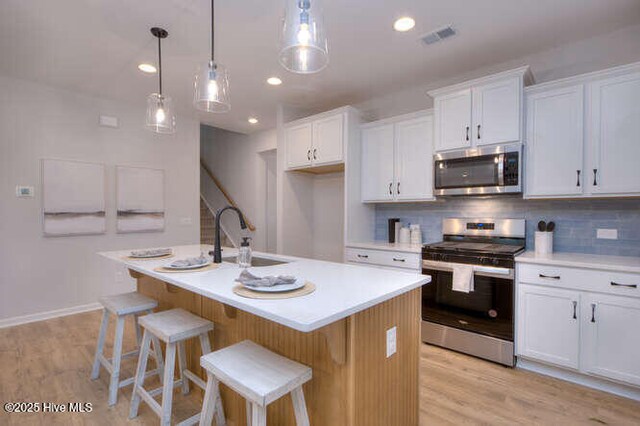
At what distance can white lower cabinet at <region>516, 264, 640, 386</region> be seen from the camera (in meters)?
2.11

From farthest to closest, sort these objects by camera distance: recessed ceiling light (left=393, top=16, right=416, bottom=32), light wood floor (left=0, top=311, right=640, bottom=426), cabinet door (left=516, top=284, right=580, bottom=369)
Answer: recessed ceiling light (left=393, top=16, right=416, bottom=32) < cabinet door (left=516, top=284, right=580, bottom=369) < light wood floor (left=0, top=311, right=640, bottom=426)

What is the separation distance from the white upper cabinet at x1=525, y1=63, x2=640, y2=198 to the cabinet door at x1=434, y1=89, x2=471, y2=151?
47 centimetres

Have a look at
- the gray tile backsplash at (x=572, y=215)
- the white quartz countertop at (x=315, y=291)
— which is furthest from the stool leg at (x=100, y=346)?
the gray tile backsplash at (x=572, y=215)

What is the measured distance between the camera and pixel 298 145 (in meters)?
4.09

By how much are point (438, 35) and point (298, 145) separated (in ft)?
6.59

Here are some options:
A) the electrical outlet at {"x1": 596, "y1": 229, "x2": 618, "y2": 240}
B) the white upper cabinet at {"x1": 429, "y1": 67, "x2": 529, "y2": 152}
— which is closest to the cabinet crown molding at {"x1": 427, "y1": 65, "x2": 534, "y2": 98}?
the white upper cabinet at {"x1": 429, "y1": 67, "x2": 529, "y2": 152}

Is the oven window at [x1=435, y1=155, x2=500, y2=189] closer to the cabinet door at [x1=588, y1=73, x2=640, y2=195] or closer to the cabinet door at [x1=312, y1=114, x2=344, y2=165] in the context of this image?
the cabinet door at [x1=588, y1=73, x2=640, y2=195]

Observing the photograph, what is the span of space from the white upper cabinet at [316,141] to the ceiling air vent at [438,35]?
1181 mm

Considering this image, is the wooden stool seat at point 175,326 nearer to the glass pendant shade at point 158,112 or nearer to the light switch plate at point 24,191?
the glass pendant shade at point 158,112

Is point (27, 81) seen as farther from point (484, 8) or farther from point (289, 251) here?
point (484, 8)

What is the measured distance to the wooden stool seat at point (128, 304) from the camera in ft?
7.08

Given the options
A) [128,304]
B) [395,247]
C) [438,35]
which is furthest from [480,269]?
[128,304]

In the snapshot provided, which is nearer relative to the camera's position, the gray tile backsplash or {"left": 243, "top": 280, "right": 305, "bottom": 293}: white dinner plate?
{"left": 243, "top": 280, "right": 305, "bottom": 293}: white dinner plate

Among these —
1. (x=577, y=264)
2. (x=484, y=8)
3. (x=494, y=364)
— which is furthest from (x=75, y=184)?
(x=577, y=264)
